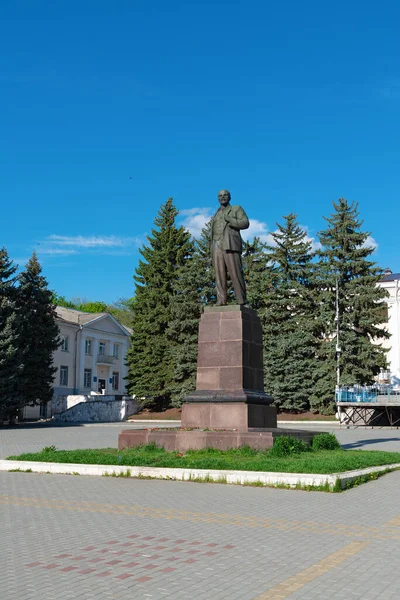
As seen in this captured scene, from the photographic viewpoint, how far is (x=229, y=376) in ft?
44.5

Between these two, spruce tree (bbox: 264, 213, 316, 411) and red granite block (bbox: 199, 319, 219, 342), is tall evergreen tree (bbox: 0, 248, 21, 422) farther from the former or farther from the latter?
red granite block (bbox: 199, 319, 219, 342)

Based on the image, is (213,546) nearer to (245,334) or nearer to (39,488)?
(39,488)

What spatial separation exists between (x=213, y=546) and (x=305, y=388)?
1258 inches

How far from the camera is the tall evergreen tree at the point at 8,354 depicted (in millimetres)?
33188

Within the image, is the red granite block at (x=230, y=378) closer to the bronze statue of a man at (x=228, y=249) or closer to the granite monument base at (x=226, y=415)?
the granite monument base at (x=226, y=415)

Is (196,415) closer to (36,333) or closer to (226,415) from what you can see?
(226,415)

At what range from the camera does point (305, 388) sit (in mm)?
37250

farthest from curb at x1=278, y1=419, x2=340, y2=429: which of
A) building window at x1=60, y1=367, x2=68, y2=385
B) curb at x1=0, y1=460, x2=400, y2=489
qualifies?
building window at x1=60, y1=367, x2=68, y2=385

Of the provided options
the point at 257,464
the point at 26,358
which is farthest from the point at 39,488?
the point at 26,358

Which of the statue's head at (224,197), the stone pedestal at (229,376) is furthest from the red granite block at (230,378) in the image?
the statue's head at (224,197)

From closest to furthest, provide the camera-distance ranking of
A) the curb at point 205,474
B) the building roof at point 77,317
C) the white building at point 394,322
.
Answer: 1. the curb at point 205,474
2. the white building at point 394,322
3. the building roof at point 77,317

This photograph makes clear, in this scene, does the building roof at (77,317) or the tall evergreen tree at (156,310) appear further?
the building roof at (77,317)

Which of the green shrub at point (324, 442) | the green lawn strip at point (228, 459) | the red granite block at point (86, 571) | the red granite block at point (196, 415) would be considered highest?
the red granite block at point (196, 415)

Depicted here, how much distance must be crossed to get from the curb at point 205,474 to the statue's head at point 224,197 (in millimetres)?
6609
